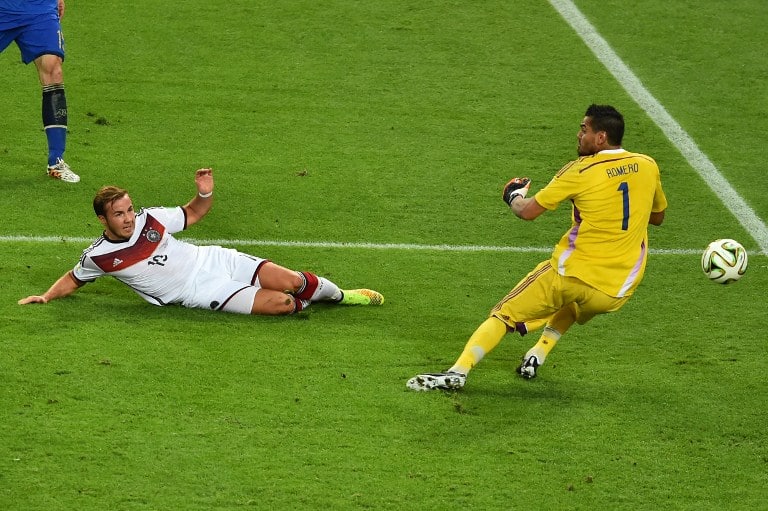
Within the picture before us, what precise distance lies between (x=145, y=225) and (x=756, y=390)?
3.72 metres

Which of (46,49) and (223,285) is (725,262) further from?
(46,49)

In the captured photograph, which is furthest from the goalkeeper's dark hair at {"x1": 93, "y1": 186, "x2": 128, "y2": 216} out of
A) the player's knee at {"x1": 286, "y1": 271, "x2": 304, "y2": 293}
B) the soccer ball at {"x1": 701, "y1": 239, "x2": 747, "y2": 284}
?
the soccer ball at {"x1": 701, "y1": 239, "x2": 747, "y2": 284}

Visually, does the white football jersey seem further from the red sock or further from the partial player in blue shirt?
the partial player in blue shirt

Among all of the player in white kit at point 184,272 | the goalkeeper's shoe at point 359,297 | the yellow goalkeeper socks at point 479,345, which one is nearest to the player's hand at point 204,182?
the player in white kit at point 184,272

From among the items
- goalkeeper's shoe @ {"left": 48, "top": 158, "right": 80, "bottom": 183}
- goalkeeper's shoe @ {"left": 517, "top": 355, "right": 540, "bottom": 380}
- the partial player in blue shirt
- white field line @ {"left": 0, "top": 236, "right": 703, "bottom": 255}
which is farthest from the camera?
goalkeeper's shoe @ {"left": 48, "top": 158, "right": 80, "bottom": 183}

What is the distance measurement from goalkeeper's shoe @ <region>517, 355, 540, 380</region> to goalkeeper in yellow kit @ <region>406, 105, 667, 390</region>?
0.26m

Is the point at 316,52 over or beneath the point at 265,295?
over

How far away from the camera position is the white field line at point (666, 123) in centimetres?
990

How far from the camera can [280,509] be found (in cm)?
581

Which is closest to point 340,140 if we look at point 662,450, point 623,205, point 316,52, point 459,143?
point 459,143

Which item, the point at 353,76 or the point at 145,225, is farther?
the point at 353,76

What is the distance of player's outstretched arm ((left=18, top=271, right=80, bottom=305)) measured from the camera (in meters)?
7.76

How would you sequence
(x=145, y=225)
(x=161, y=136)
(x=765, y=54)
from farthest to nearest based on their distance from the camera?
(x=765, y=54) < (x=161, y=136) < (x=145, y=225)

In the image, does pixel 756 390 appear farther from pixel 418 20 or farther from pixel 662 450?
pixel 418 20
